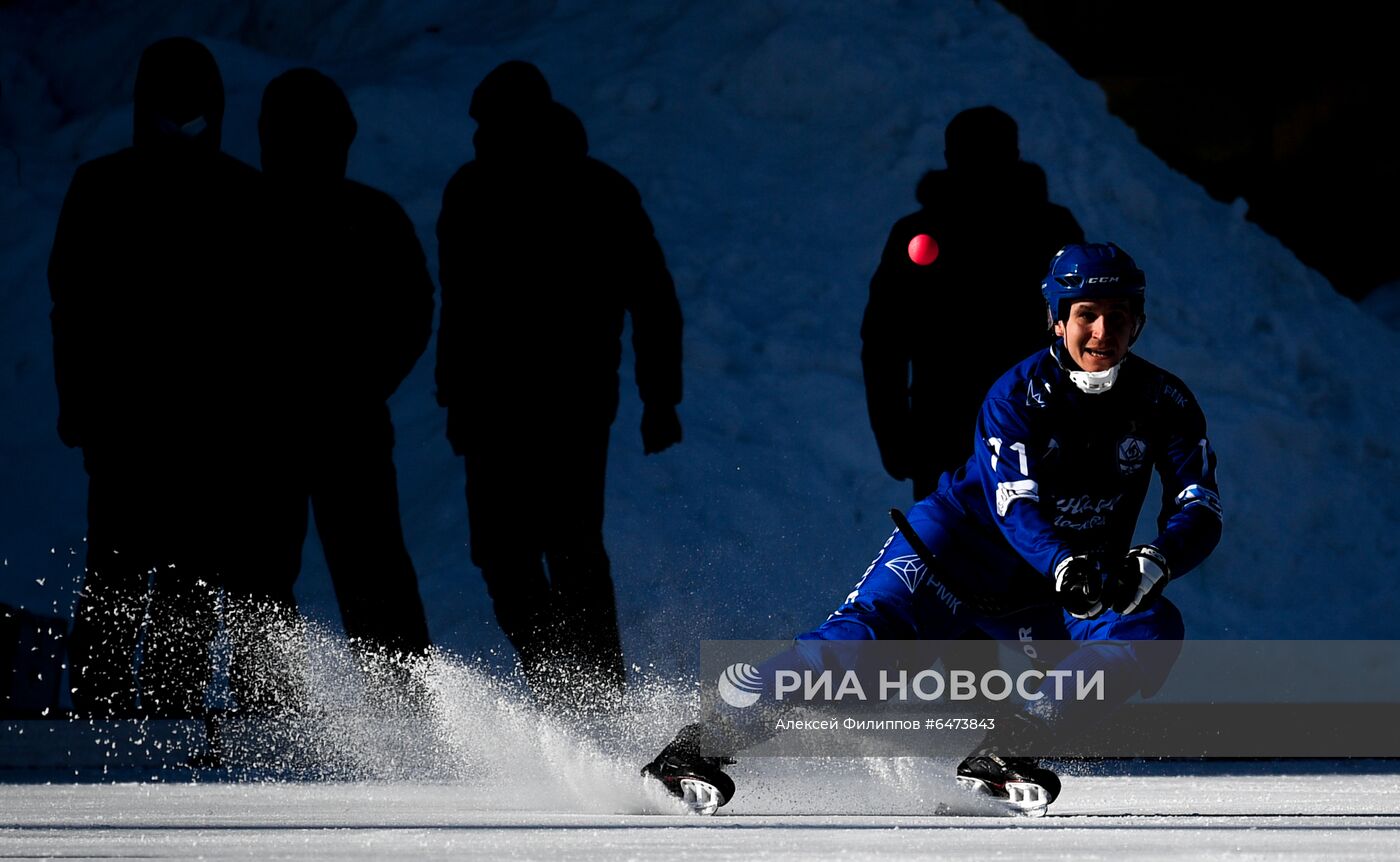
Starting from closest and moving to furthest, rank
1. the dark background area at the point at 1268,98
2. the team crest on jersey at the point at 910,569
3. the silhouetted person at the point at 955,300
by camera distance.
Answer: the team crest on jersey at the point at 910,569, the silhouetted person at the point at 955,300, the dark background area at the point at 1268,98

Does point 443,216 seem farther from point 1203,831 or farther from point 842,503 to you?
point 1203,831

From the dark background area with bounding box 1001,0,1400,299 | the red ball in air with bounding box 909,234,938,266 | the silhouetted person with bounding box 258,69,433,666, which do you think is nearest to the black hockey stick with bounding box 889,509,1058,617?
the silhouetted person with bounding box 258,69,433,666

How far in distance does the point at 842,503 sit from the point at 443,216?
2214 millimetres

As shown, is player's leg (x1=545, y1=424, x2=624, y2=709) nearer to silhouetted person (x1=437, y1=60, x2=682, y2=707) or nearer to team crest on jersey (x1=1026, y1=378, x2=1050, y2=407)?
silhouetted person (x1=437, y1=60, x2=682, y2=707)

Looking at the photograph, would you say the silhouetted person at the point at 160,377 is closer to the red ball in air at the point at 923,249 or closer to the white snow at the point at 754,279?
the white snow at the point at 754,279

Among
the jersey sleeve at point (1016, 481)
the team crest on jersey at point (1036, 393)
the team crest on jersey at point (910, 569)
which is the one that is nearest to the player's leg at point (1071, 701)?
the jersey sleeve at point (1016, 481)

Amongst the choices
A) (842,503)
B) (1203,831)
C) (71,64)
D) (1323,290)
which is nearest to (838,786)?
(1203,831)

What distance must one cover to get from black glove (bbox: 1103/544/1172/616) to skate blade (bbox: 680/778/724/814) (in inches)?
38.4

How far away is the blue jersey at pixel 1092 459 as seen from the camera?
428 centimetres

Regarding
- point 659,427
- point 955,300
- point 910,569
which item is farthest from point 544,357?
point 910,569

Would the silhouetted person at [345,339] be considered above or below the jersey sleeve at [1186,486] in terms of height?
below

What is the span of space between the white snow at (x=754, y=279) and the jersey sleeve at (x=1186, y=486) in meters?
3.39

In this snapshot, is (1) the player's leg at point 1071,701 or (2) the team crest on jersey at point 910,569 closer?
(1) the player's leg at point 1071,701

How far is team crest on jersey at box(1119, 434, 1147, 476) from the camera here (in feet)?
14.2
